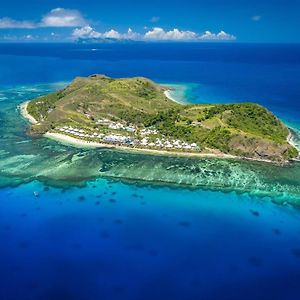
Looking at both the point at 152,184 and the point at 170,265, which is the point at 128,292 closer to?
the point at 170,265

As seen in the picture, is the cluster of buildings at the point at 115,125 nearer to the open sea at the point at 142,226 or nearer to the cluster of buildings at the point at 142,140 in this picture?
the cluster of buildings at the point at 142,140

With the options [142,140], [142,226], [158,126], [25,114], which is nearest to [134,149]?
[142,140]

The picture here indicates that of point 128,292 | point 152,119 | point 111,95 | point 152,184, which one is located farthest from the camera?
point 111,95

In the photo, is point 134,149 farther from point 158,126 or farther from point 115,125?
point 115,125

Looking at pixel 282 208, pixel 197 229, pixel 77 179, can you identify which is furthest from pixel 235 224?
pixel 77 179

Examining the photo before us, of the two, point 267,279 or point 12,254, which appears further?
point 12,254

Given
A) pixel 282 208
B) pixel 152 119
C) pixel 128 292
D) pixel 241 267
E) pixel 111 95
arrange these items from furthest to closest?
pixel 111 95
pixel 152 119
pixel 282 208
pixel 241 267
pixel 128 292

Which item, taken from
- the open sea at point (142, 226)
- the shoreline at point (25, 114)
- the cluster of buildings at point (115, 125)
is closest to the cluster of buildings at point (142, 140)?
the cluster of buildings at point (115, 125)
